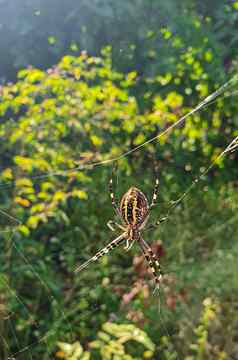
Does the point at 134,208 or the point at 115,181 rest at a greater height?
the point at 115,181

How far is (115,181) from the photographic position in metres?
4.05

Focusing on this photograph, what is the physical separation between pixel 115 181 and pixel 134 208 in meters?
2.90

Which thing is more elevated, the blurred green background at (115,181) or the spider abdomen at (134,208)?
the blurred green background at (115,181)

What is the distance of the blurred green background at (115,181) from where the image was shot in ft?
9.70

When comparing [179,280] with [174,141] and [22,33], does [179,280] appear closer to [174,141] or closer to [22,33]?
[174,141]

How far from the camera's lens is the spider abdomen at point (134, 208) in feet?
3.72

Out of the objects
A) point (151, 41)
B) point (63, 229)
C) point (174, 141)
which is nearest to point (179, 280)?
point (63, 229)

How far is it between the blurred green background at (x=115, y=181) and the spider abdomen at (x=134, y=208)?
2.58 feet

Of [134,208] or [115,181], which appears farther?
[115,181]

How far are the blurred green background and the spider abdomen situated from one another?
79 cm

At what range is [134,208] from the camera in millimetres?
1151

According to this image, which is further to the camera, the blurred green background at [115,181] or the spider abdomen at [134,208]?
the blurred green background at [115,181]

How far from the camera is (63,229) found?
157 inches

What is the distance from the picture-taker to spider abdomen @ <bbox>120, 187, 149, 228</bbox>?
113 centimetres
